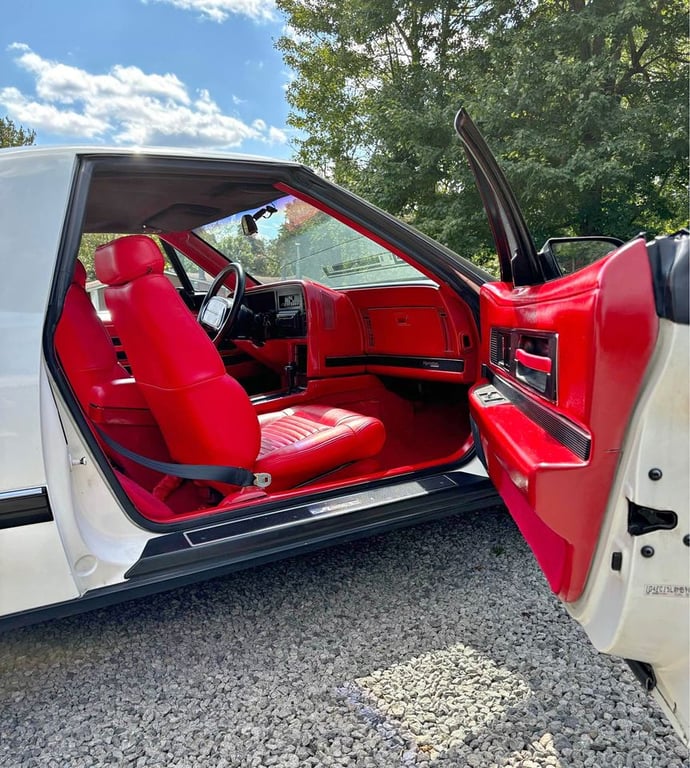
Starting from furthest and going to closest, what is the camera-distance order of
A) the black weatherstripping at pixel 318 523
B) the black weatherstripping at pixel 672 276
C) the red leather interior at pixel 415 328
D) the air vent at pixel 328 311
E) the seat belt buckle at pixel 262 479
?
the air vent at pixel 328 311
the red leather interior at pixel 415 328
the seat belt buckle at pixel 262 479
the black weatherstripping at pixel 318 523
the black weatherstripping at pixel 672 276

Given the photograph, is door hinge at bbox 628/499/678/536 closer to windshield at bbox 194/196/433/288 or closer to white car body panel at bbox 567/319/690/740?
Result: white car body panel at bbox 567/319/690/740

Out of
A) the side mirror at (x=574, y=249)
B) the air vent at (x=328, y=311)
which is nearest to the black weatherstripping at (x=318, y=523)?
the side mirror at (x=574, y=249)

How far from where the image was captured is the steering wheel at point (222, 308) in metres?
2.71

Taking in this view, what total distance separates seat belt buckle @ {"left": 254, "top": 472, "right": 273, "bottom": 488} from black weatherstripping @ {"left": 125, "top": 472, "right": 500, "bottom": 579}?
221 millimetres

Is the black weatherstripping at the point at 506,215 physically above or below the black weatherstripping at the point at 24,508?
above

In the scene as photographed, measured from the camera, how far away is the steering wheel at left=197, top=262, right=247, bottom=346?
2707 mm

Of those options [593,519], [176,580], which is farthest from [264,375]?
[593,519]

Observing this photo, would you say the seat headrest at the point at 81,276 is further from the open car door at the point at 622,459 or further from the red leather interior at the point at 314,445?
the open car door at the point at 622,459

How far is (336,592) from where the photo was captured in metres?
2.08

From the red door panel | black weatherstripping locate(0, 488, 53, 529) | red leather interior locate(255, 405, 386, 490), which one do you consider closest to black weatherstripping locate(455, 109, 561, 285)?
the red door panel

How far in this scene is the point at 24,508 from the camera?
143 centimetres

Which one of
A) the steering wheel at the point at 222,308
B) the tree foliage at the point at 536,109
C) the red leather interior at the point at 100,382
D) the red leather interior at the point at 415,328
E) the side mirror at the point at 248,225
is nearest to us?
the red leather interior at the point at 100,382

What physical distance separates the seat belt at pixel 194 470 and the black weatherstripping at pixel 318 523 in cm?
20

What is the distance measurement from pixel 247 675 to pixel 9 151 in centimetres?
163
